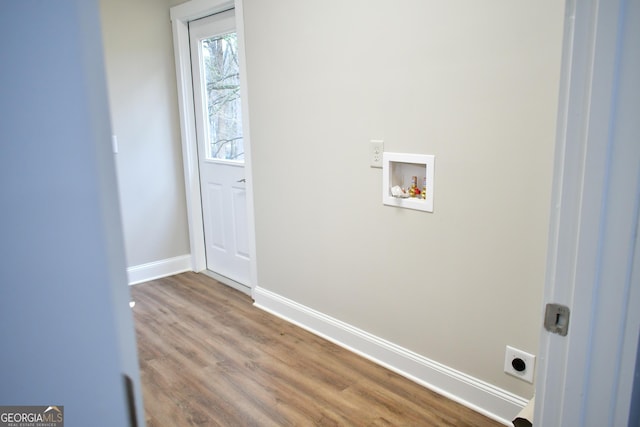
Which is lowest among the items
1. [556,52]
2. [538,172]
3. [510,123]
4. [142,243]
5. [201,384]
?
[201,384]

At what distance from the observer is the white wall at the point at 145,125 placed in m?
3.52

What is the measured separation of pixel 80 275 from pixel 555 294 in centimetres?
88

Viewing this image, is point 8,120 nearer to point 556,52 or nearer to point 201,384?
point 556,52

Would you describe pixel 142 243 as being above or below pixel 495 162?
below

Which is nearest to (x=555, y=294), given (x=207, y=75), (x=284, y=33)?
(x=284, y=33)

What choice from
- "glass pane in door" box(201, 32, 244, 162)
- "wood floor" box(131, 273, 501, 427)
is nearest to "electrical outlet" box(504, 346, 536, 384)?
"wood floor" box(131, 273, 501, 427)

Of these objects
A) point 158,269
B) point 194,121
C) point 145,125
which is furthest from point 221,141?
point 158,269

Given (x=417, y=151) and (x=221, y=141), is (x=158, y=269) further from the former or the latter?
(x=417, y=151)

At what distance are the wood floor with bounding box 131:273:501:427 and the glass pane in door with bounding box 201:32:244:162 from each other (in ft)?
4.14

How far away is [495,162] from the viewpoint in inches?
75.2

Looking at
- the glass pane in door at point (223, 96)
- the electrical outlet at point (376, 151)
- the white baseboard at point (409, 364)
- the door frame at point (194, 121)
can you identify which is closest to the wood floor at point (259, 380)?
the white baseboard at point (409, 364)

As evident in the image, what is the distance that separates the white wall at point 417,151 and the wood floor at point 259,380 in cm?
22

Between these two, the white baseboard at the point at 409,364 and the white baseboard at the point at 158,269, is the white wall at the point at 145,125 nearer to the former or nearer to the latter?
the white baseboard at the point at 158,269

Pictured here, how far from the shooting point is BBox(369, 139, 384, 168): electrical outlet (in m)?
2.34
